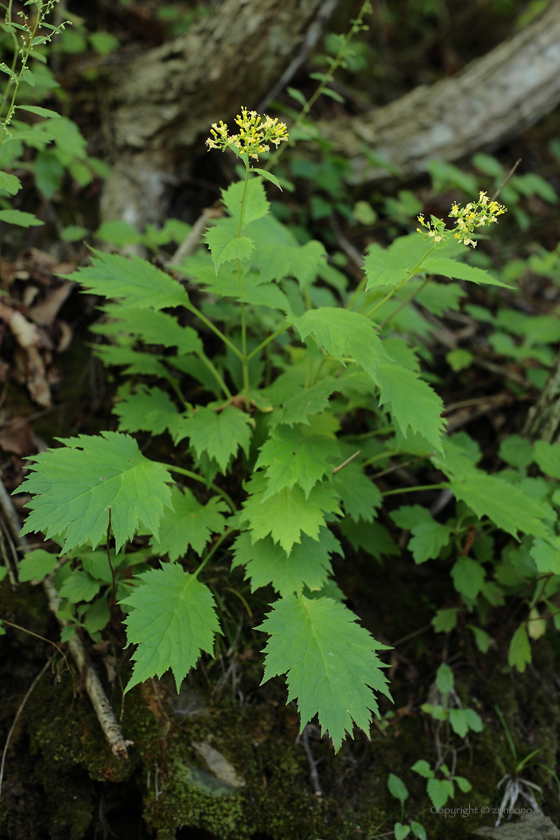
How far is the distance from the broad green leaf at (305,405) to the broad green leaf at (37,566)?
98 cm

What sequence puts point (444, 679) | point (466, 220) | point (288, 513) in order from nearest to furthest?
point (466, 220) < point (288, 513) < point (444, 679)

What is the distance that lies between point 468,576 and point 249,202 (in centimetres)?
187

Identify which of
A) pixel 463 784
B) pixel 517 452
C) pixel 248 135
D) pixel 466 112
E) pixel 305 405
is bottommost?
pixel 463 784

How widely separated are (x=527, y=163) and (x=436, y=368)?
3.95m

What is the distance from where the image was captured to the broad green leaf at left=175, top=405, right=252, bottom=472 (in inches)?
76.4

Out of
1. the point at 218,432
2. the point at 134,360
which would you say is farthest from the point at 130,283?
the point at 218,432

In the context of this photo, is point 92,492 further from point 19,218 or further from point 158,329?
point 19,218

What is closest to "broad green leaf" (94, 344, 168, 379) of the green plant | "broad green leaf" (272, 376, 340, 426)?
the green plant

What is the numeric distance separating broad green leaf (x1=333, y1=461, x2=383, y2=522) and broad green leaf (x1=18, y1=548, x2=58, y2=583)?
1.13 metres

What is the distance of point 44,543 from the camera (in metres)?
2.12

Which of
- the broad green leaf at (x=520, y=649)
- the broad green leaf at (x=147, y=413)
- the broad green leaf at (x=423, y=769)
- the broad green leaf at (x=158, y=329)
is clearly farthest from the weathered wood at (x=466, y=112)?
the broad green leaf at (x=423, y=769)

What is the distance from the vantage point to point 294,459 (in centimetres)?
184

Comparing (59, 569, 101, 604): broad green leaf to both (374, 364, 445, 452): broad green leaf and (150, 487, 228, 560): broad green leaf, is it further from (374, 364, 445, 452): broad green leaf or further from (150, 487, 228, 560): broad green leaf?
(374, 364, 445, 452): broad green leaf

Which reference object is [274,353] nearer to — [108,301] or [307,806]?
[108,301]
